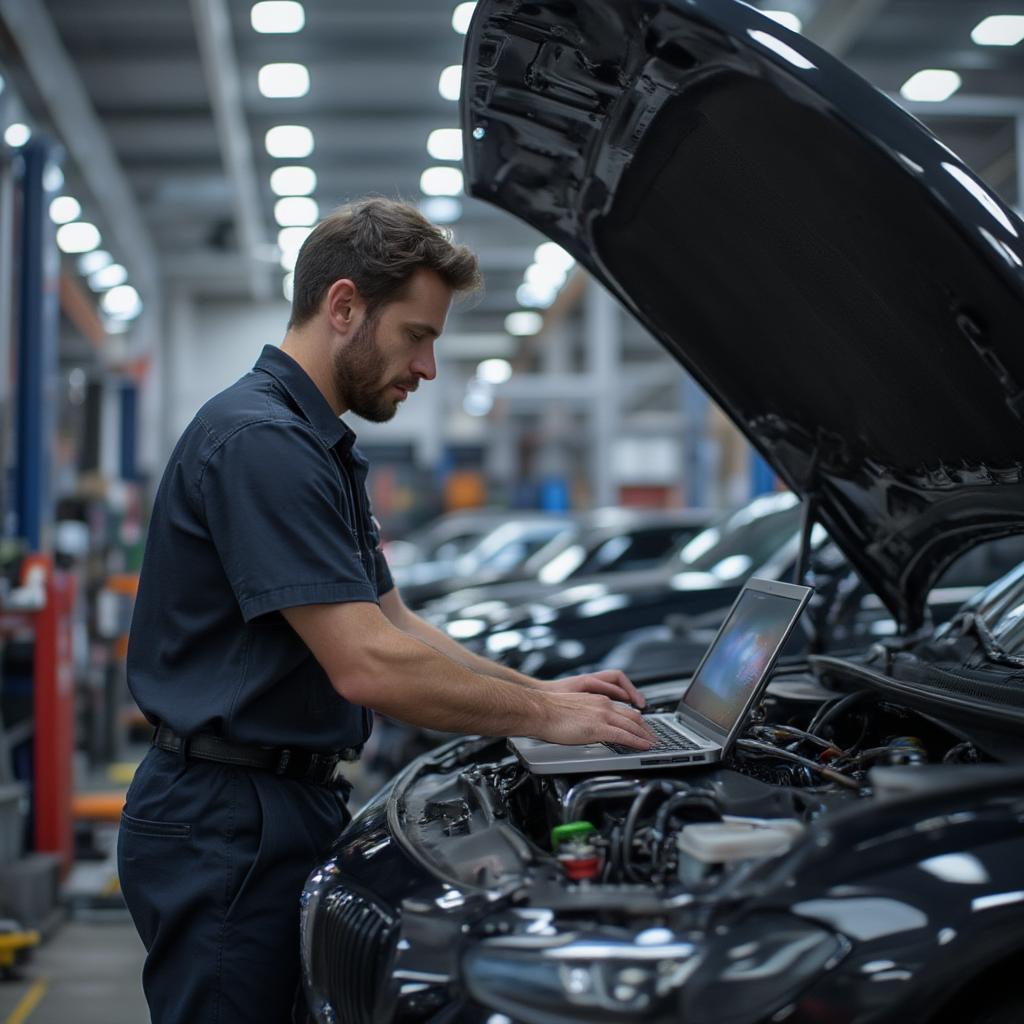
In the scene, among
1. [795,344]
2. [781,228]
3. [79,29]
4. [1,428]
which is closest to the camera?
[781,228]

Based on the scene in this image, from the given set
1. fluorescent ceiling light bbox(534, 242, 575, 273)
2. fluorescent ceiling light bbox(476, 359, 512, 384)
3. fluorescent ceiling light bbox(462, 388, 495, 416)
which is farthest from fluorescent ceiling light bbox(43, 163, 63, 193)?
fluorescent ceiling light bbox(476, 359, 512, 384)

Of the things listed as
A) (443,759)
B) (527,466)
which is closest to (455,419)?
(527,466)

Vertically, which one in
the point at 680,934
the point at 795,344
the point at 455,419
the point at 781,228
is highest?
the point at 455,419

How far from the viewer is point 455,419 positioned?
3078 centimetres

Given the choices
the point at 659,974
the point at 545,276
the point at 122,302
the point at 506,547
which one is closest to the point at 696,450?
the point at 506,547

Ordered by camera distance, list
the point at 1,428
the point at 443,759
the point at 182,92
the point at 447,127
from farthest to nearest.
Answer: the point at 447,127 < the point at 182,92 < the point at 1,428 < the point at 443,759

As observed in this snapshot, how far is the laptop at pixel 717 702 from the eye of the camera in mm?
2012

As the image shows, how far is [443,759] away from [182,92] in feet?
33.9

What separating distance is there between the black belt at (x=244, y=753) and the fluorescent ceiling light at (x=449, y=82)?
31.5 ft

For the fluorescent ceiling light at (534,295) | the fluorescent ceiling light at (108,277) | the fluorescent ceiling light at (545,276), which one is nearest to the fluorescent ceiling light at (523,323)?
the fluorescent ceiling light at (534,295)

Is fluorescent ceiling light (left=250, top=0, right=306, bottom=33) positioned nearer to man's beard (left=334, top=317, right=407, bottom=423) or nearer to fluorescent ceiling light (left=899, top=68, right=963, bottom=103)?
fluorescent ceiling light (left=899, top=68, right=963, bottom=103)

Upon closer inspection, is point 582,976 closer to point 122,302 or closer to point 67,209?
point 67,209

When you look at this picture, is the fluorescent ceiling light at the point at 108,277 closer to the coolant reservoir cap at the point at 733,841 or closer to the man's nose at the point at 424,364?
the man's nose at the point at 424,364

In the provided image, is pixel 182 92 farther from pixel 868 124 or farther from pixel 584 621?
pixel 868 124
